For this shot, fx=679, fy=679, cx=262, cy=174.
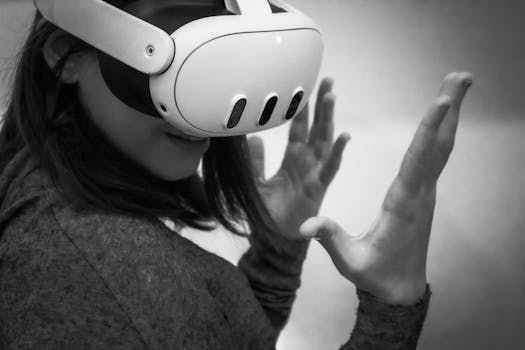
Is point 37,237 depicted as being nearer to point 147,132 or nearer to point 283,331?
point 147,132

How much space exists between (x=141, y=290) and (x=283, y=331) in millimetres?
346

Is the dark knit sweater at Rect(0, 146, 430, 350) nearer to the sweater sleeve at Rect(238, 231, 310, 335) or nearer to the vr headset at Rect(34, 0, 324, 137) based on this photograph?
the vr headset at Rect(34, 0, 324, 137)

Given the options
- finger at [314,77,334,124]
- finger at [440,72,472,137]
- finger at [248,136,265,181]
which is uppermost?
finger at [440,72,472,137]

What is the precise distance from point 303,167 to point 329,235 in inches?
9.8

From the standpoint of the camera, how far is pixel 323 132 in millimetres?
729

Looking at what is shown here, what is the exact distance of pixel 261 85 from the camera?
45cm

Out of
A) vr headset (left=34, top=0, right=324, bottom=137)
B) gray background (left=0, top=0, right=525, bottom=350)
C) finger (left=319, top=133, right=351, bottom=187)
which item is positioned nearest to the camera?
vr headset (left=34, top=0, right=324, bottom=137)

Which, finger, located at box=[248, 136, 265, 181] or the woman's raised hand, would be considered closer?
the woman's raised hand

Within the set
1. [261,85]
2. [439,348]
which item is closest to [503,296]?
[439,348]

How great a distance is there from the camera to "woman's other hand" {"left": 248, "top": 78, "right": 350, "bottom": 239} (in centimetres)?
71

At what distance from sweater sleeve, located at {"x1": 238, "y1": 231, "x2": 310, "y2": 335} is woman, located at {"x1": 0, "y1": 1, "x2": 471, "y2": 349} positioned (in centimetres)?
16

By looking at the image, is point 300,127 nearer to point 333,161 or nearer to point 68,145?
point 333,161

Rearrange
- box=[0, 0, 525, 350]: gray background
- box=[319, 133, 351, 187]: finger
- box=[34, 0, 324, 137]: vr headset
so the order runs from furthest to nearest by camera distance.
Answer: box=[319, 133, 351, 187]: finger → box=[0, 0, 525, 350]: gray background → box=[34, 0, 324, 137]: vr headset

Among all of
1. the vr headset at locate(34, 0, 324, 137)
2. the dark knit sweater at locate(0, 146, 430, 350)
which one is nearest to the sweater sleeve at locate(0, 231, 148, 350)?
the dark knit sweater at locate(0, 146, 430, 350)
